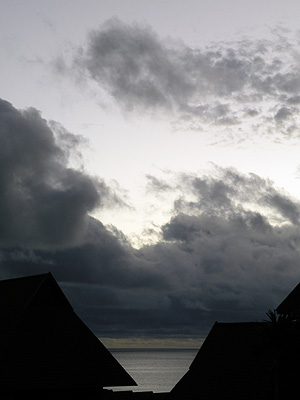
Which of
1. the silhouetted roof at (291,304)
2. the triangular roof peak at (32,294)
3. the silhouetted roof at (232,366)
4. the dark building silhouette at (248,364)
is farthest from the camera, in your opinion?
the silhouetted roof at (291,304)

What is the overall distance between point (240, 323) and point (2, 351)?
74.6 ft

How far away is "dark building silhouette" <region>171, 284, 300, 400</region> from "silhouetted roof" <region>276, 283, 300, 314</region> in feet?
3.26

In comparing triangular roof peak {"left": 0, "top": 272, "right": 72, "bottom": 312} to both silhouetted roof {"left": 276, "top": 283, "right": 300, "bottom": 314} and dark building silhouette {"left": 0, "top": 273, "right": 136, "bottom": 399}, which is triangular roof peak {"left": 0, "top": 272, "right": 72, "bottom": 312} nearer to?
dark building silhouette {"left": 0, "top": 273, "right": 136, "bottom": 399}

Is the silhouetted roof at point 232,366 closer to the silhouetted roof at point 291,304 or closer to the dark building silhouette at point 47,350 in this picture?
the silhouetted roof at point 291,304

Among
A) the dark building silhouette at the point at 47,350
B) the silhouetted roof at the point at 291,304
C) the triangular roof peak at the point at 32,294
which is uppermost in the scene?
the silhouetted roof at the point at 291,304

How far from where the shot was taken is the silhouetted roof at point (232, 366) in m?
41.0

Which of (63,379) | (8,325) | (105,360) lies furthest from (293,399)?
(8,325)

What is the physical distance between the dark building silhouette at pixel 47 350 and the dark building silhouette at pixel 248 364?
9.62 m

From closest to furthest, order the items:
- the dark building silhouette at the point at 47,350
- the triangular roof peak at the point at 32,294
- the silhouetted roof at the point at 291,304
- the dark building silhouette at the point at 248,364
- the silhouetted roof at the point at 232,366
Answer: the dark building silhouette at the point at 47,350, the triangular roof peak at the point at 32,294, the dark building silhouette at the point at 248,364, the silhouetted roof at the point at 232,366, the silhouetted roof at the point at 291,304

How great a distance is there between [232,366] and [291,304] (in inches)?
393

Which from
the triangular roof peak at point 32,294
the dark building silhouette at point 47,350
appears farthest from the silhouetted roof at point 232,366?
the triangular roof peak at point 32,294

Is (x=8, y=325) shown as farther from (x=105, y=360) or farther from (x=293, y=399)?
(x=293, y=399)

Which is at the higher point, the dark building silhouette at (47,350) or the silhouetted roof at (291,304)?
the silhouetted roof at (291,304)

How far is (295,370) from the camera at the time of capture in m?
41.1
